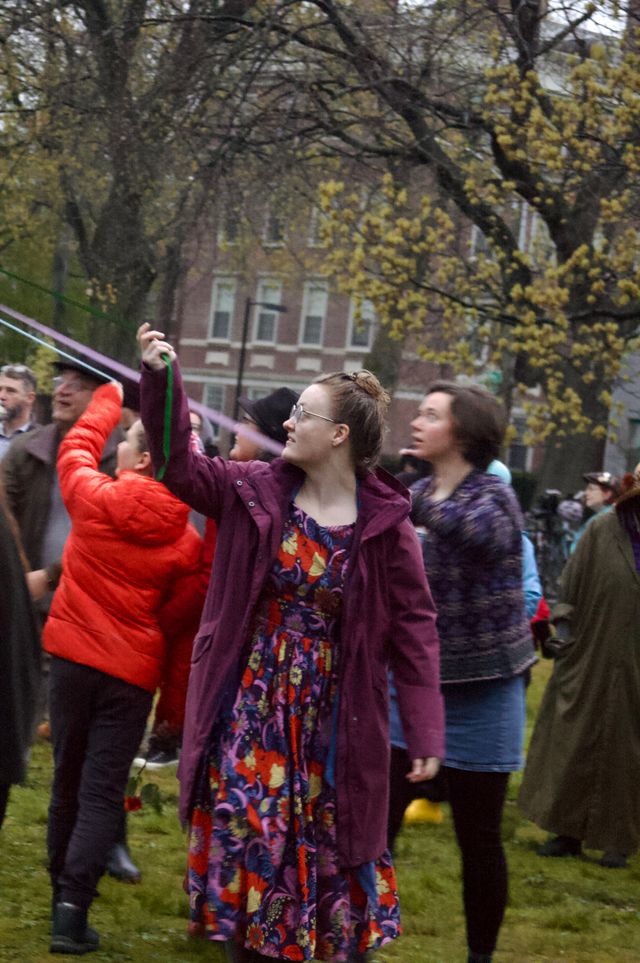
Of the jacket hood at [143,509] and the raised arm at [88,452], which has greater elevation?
the raised arm at [88,452]

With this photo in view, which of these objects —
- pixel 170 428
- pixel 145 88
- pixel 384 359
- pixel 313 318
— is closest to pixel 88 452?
pixel 170 428

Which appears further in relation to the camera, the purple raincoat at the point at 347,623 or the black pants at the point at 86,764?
the black pants at the point at 86,764

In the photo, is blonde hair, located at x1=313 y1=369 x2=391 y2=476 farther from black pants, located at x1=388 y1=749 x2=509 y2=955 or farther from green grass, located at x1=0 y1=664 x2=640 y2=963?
green grass, located at x1=0 y1=664 x2=640 y2=963

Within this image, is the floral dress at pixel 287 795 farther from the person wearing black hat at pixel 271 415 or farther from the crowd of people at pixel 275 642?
the person wearing black hat at pixel 271 415

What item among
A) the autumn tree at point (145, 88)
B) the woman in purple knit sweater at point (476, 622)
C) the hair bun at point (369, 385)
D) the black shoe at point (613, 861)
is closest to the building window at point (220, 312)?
the autumn tree at point (145, 88)

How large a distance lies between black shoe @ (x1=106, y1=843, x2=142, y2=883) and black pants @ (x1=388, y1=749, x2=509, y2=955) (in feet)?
5.65

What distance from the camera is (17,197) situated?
80.9 feet

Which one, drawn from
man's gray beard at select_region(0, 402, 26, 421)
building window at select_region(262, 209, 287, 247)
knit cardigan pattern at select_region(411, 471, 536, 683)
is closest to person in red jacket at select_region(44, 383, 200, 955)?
knit cardigan pattern at select_region(411, 471, 536, 683)

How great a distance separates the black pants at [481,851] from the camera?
4918 mm

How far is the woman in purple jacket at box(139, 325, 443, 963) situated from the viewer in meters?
4.02

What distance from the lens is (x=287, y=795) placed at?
4.07m

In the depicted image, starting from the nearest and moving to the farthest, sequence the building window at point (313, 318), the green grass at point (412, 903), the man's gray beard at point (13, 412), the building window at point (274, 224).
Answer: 1. the green grass at point (412, 903)
2. the man's gray beard at point (13, 412)
3. the building window at point (274, 224)
4. the building window at point (313, 318)

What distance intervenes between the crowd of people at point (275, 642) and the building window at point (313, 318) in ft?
136

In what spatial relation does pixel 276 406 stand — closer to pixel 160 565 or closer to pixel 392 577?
pixel 160 565
